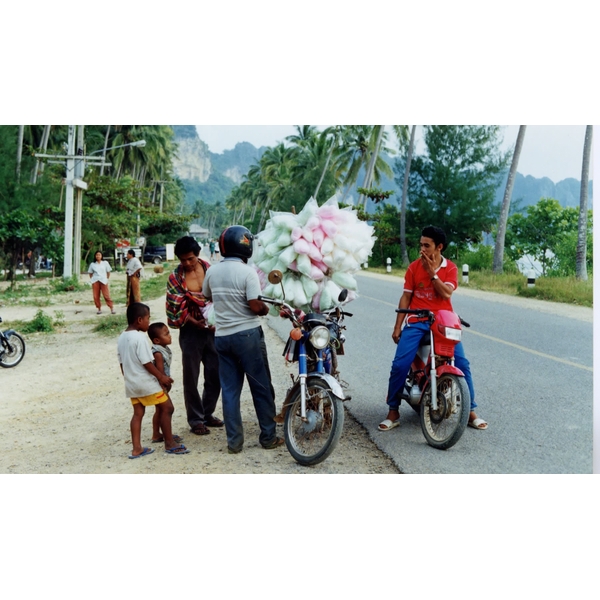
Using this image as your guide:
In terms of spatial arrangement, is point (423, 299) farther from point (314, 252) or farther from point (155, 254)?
point (155, 254)

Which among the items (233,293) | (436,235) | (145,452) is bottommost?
(145,452)

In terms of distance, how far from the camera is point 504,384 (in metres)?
5.60

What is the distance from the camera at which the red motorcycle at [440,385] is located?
4188mm

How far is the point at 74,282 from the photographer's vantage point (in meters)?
5.76

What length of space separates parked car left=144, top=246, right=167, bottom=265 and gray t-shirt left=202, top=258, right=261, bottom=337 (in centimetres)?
135

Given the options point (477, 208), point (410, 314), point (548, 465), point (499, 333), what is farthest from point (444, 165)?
point (548, 465)

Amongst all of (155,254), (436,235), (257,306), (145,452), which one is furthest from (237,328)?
(155,254)

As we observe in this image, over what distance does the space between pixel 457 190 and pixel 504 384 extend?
190 cm

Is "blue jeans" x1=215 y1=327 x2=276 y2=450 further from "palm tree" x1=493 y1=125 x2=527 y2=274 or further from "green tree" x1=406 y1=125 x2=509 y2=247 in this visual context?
"palm tree" x1=493 y1=125 x2=527 y2=274

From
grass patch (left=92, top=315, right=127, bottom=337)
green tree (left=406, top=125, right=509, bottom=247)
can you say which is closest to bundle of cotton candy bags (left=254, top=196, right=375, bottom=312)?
grass patch (left=92, top=315, right=127, bottom=337)

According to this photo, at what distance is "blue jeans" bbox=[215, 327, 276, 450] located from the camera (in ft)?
13.8

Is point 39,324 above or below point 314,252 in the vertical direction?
below

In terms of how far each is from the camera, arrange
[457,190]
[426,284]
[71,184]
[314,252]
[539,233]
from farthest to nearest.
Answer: [457,190] → [539,233] → [71,184] → [426,284] → [314,252]

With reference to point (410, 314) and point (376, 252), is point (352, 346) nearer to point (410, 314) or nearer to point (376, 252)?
point (376, 252)
